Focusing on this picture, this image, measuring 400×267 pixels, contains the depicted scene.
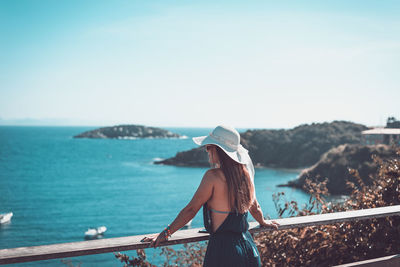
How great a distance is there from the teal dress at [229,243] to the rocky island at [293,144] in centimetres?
6659

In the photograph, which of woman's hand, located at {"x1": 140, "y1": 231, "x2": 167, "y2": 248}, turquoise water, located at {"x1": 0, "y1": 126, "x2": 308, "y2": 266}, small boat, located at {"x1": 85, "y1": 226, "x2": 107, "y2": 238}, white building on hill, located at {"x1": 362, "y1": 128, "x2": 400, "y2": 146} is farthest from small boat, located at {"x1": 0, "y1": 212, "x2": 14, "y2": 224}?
woman's hand, located at {"x1": 140, "y1": 231, "x2": 167, "y2": 248}

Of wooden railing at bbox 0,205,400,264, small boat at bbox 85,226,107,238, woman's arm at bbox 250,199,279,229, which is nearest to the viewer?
wooden railing at bbox 0,205,400,264

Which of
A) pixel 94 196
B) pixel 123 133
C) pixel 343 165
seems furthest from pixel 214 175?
pixel 123 133

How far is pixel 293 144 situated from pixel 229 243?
75876 millimetres

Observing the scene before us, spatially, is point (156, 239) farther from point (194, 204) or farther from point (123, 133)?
point (123, 133)

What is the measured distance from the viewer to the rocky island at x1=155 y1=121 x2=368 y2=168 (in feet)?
229

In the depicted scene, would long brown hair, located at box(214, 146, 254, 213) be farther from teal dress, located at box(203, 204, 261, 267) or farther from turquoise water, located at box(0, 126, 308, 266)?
turquoise water, located at box(0, 126, 308, 266)

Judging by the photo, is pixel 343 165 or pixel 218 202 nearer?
pixel 218 202

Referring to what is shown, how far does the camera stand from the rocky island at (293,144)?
6988 centimetres

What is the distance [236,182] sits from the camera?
6.54 feet

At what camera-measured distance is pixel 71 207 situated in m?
47.9

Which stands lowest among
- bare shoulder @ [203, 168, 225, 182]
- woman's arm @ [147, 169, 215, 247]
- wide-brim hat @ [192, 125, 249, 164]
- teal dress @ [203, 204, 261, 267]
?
teal dress @ [203, 204, 261, 267]

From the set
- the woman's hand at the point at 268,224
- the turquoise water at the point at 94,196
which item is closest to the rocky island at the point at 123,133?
the turquoise water at the point at 94,196

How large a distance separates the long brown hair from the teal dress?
7 cm
